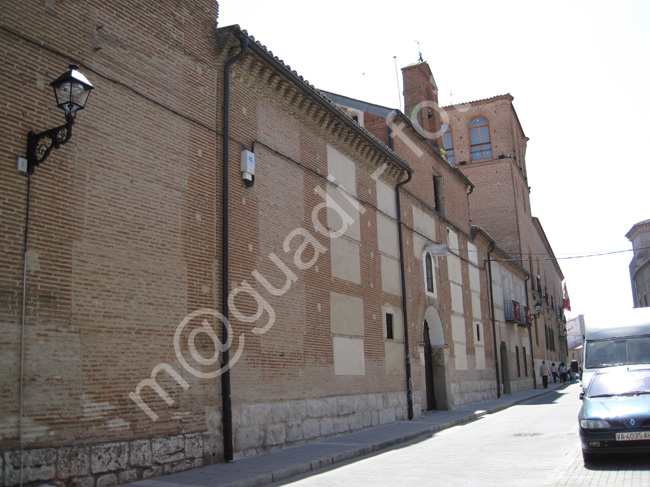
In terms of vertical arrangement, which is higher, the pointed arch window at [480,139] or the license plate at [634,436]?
the pointed arch window at [480,139]

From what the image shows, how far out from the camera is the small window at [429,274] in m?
20.2

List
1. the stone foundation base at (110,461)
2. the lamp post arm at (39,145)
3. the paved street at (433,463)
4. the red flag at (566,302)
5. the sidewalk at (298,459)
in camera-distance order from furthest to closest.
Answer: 1. the red flag at (566,302)
2. the sidewalk at (298,459)
3. the paved street at (433,463)
4. the lamp post arm at (39,145)
5. the stone foundation base at (110,461)

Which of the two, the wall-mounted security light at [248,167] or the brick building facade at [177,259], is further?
the wall-mounted security light at [248,167]

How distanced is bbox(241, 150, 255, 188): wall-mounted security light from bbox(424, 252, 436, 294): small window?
1020 cm

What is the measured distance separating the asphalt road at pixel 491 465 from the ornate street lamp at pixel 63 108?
17.0ft

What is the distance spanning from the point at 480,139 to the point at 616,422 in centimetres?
3373

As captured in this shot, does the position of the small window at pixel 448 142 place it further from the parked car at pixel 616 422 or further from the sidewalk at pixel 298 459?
the parked car at pixel 616 422

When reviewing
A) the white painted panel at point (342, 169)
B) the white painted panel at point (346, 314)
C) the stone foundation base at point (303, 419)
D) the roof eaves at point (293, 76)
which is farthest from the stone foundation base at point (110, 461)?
the white painted panel at point (342, 169)

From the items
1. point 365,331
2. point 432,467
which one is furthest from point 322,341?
point 432,467

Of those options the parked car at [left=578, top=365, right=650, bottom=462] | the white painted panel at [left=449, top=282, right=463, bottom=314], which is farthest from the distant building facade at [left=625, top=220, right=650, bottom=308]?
the parked car at [left=578, top=365, right=650, bottom=462]

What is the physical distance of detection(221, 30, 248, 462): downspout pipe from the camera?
31.7 feet

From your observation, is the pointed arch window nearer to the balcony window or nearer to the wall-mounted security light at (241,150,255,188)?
the balcony window

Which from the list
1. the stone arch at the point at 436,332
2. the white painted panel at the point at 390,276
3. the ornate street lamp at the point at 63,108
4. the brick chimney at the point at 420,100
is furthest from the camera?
the brick chimney at the point at 420,100

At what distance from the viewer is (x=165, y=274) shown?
9.05 m
